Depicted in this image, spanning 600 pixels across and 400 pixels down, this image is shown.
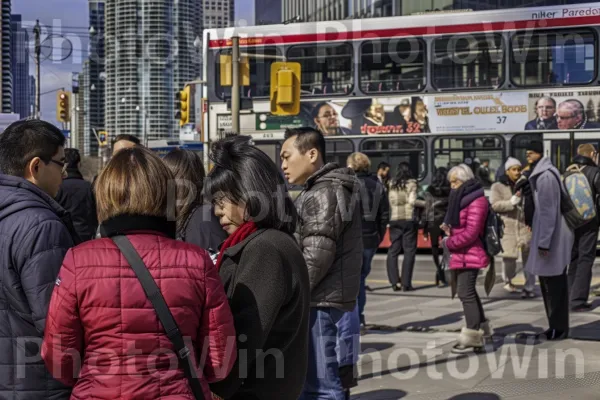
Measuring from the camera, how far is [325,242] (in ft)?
15.8

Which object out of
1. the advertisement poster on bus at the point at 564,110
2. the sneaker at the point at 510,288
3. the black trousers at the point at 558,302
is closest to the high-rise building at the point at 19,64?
the advertisement poster on bus at the point at 564,110

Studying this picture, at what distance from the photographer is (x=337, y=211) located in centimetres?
491

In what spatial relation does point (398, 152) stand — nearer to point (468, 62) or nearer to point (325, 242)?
point (468, 62)

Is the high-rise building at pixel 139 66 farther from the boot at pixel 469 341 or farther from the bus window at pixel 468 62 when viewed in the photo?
the boot at pixel 469 341

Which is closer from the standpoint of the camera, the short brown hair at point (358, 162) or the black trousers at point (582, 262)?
the short brown hair at point (358, 162)

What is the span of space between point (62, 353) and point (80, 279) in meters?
0.25

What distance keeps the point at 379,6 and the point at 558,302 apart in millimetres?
42769

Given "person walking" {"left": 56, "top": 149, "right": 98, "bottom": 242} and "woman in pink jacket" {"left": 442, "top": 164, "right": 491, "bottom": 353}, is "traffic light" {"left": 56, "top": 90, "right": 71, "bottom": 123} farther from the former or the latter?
"woman in pink jacket" {"left": 442, "top": 164, "right": 491, "bottom": 353}

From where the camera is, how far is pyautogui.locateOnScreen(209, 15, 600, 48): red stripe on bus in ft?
55.7

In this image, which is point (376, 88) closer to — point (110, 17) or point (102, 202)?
point (102, 202)

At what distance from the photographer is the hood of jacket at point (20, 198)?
349cm

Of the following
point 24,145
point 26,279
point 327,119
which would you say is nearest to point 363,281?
point 24,145

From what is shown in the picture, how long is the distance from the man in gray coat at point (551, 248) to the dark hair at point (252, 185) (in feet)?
19.9

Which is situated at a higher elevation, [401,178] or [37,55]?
[37,55]
